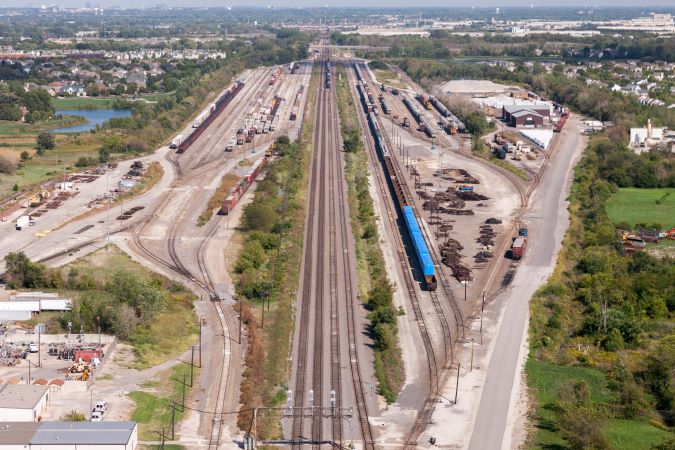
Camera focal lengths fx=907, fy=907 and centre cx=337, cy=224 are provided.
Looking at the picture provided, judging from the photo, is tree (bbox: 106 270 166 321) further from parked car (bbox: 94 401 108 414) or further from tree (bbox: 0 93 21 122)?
tree (bbox: 0 93 21 122)

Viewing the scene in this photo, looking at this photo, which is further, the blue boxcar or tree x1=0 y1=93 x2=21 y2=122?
tree x1=0 y1=93 x2=21 y2=122

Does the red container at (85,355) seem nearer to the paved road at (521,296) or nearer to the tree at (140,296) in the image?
the tree at (140,296)

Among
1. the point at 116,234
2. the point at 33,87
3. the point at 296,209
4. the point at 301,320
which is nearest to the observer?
the point at 301,320

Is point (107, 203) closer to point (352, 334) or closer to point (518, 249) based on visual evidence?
point (518, 249)

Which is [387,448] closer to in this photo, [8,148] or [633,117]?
[8,148]

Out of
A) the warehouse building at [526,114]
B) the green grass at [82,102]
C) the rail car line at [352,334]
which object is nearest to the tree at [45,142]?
the rail car line at [352,334]

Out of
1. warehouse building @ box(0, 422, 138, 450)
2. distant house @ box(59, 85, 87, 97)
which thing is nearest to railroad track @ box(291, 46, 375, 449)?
warehouse building @ box(0, 422, 138, 450)

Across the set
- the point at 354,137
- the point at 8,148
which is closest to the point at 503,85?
the point at 354,137
